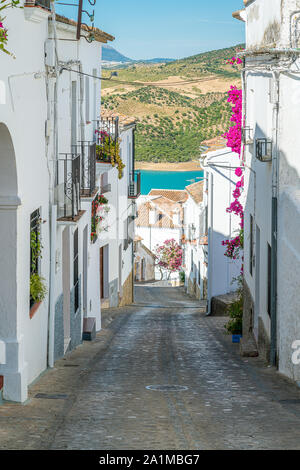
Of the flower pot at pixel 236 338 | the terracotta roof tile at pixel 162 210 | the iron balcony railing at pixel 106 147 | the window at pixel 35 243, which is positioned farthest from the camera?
the terracotta roof tile at pixel 162 210

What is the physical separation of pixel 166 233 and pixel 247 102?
51919 mm

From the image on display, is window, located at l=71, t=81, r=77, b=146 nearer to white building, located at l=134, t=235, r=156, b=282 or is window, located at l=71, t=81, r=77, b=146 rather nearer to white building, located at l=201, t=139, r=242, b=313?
white building, located at l=201, t=139, r=242, b=313

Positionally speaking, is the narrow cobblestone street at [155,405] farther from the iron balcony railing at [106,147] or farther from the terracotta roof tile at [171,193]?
Answer: the terracotta roof tile at [171,193]

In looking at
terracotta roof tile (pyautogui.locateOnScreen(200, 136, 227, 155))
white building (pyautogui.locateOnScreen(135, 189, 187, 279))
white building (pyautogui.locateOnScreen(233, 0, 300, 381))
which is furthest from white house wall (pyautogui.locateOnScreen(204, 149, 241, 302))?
white building (pyautogui.locateOnScreen(135, 189, 187, 279))

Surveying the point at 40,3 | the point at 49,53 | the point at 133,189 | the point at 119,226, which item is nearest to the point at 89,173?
the point at 49,53

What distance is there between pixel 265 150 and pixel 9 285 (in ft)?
17.9

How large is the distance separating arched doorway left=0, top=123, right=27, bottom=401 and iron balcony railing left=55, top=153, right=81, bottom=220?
11.1 ft

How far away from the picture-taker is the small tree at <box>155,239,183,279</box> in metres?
63.6

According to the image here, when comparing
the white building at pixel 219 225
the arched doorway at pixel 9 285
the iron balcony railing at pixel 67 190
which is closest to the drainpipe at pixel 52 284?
the iron balcony railing at pixel 67 190

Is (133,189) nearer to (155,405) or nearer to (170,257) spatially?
(155,405)

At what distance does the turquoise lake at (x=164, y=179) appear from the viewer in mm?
77125

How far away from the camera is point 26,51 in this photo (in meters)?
9.67

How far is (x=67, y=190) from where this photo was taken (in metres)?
13.2

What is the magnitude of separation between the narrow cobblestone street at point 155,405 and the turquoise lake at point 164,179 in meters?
61.7
